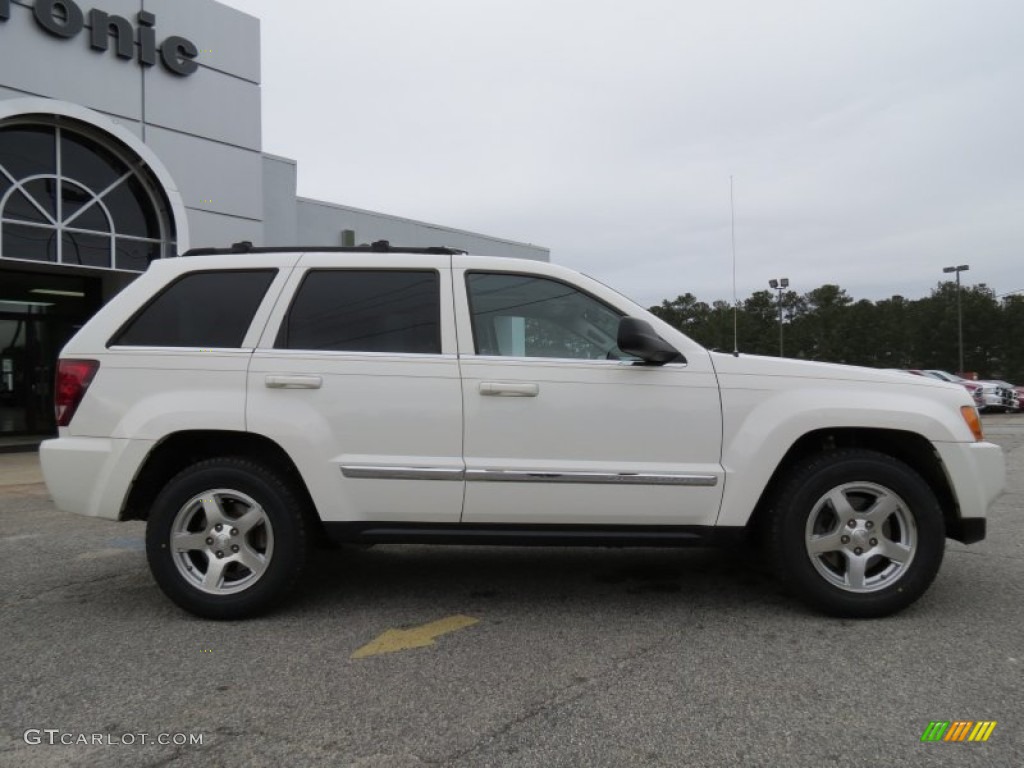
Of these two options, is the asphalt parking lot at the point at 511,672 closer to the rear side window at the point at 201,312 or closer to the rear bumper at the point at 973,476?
the rear bumper at the point at 973,476

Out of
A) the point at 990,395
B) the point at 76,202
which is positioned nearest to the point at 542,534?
the point at 76,202

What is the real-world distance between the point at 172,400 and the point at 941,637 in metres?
3.95

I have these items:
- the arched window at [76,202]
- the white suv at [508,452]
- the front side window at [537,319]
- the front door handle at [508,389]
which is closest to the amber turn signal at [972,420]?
the white suv at [508,452]

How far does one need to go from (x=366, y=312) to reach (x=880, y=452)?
2851 mm

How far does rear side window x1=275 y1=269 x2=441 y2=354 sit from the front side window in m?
0.25

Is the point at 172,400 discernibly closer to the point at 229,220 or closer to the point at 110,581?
the point at 110,581

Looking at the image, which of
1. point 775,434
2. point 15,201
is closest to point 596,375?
point 775,434

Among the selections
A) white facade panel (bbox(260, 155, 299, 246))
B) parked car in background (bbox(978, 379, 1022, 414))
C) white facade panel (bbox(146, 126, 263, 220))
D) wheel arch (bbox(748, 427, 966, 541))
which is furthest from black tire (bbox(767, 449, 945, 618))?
parked car in background (bbox(978, 379, 1022, 414))

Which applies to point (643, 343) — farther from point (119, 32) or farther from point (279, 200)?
point (279, 200)

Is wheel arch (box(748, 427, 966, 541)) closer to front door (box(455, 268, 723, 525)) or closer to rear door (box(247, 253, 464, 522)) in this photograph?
front door (box(455, 268, 723, 525))

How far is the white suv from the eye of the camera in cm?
363

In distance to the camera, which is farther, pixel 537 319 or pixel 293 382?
pixel 537 319

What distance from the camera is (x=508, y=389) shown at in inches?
144

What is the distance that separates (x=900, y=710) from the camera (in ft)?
8.84
